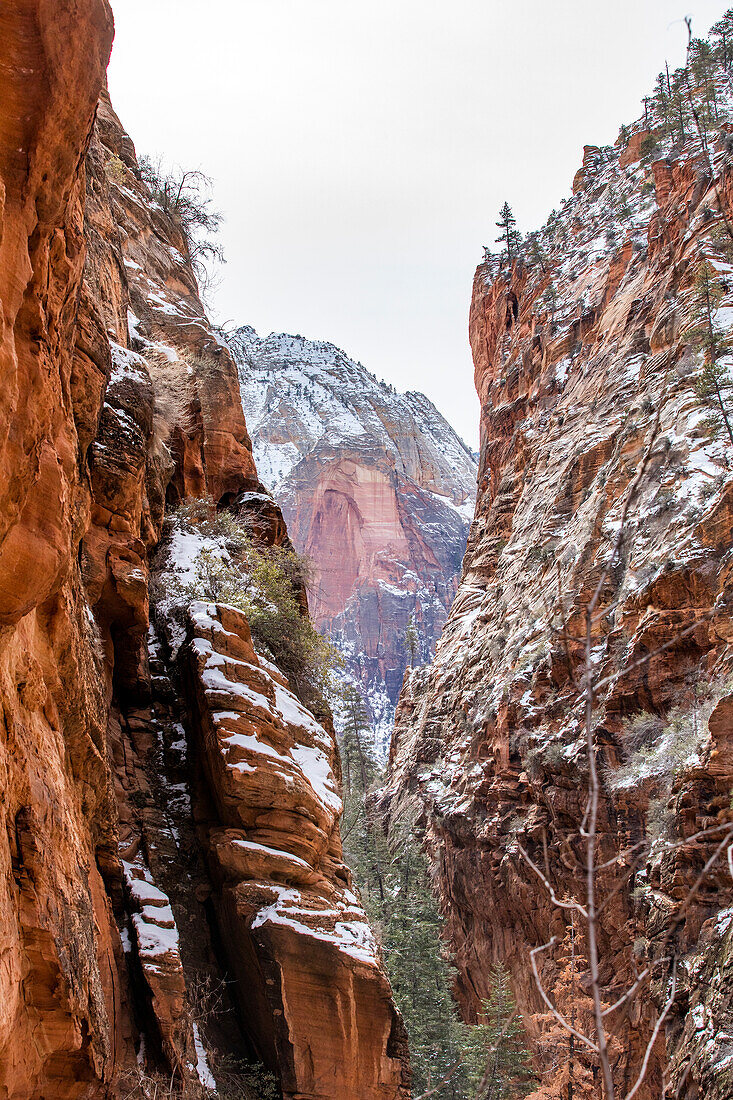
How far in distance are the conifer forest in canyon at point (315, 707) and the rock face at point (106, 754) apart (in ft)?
0.12

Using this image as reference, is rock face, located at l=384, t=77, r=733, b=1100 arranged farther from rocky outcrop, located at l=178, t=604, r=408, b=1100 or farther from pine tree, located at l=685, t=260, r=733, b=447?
rocky outcrop, located at l=178, t=604, r=408, b=1100

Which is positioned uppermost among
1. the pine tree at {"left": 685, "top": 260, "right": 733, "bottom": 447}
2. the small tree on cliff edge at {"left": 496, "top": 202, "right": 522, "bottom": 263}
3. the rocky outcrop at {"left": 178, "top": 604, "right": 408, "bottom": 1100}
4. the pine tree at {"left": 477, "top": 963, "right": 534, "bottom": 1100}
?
the small tree on cliff edge at {"left": 496, "top": 202, "right": 522, "bottom": 263}

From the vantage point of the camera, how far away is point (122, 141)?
18.6m

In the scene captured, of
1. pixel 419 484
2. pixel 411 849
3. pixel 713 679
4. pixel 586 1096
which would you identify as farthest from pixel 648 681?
pixel 419 484

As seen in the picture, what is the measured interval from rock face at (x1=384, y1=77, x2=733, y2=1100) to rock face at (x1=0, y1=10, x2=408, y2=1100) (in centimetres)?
349

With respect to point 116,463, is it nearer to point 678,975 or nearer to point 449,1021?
point 678,975

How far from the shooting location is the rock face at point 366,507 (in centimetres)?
9925

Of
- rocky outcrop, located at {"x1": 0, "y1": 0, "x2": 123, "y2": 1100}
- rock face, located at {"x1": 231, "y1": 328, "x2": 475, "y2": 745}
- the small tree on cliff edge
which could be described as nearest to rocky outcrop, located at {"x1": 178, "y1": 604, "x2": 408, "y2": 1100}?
rocky outcrop, located at {"x1": 0, "y1": 0, "x2": 123, "y2": 1100}

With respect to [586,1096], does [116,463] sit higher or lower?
higher

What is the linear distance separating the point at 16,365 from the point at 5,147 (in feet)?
4.10

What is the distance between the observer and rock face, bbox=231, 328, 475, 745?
99250 millimetres

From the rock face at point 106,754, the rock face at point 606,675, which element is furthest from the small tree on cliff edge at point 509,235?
the rock face at point 106,754

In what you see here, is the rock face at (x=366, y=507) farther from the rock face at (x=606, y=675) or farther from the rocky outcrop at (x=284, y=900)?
the rocky outcrop at (x=284, y=900)

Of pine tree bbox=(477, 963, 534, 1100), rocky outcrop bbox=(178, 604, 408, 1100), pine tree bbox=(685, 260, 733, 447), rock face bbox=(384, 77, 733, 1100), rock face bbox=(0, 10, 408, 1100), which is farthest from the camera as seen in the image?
pine tree bbox=(685, 260, 733, 447)
